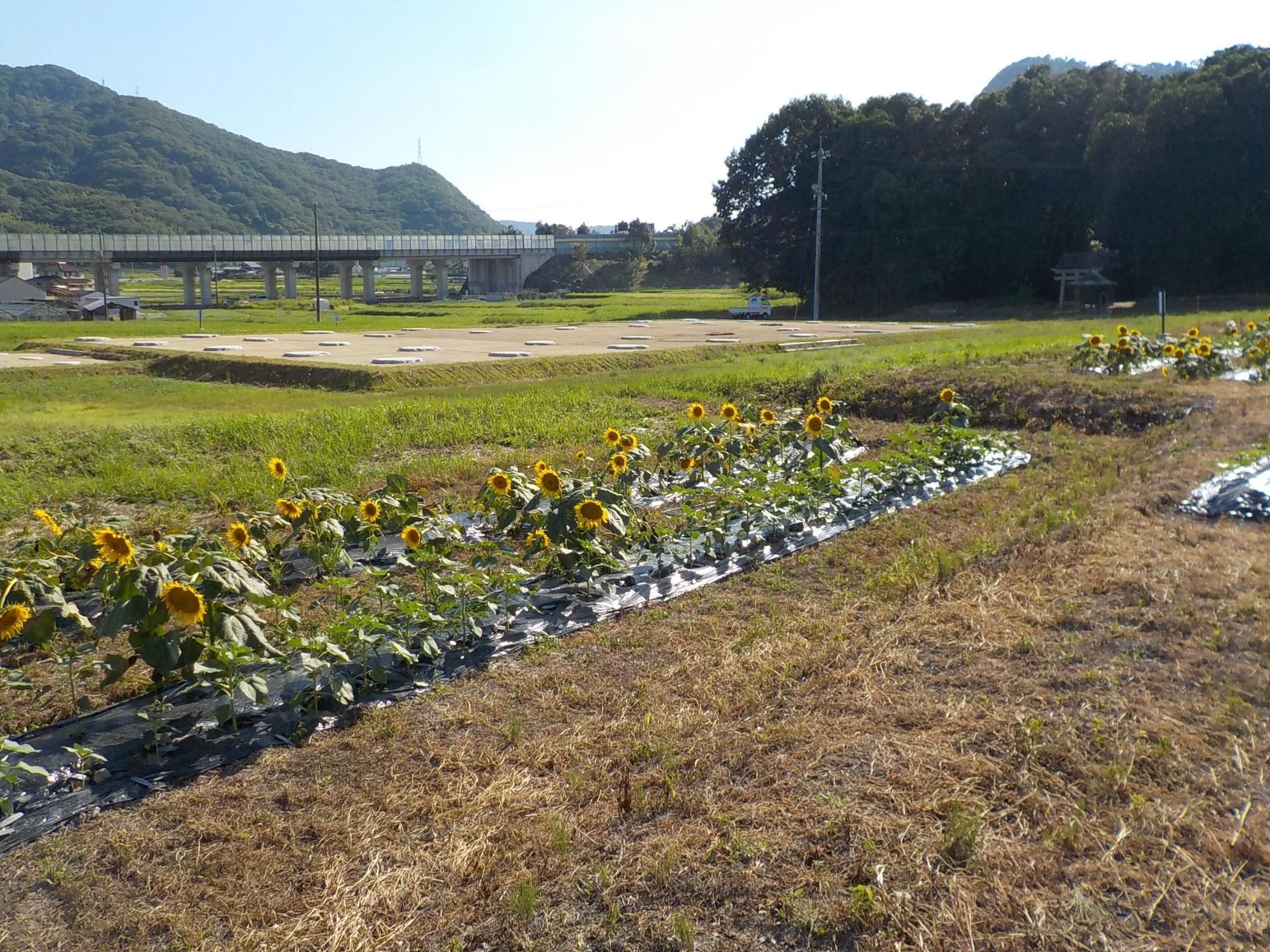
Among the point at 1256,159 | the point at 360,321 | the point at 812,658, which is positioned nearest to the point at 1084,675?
the point at 812,658

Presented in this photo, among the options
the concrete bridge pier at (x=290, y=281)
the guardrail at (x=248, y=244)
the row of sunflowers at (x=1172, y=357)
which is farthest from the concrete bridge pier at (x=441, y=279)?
the row of sunflowers at (x=1172, y=357)

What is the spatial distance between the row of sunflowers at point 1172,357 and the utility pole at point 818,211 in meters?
26.0

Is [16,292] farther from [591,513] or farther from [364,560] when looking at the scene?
[591,513]

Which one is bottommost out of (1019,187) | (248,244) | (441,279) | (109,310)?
(109,310)

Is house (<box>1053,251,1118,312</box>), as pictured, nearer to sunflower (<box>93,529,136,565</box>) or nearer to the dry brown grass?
the dry brown grass

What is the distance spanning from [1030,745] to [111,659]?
10.9 feet

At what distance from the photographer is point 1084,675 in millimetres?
4000

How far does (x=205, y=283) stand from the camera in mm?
56781

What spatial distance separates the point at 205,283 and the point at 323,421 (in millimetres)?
50570

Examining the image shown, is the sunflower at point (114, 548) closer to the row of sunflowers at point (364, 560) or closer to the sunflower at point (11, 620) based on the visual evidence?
the row of sunflowers at point (364, 560)

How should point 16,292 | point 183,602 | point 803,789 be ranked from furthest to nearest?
point 16,292 < point 183,602 < point 803,789

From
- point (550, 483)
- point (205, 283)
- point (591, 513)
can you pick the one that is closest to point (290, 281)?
point (205, 283)

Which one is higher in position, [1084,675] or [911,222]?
[911,222]

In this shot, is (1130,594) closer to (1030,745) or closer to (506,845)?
(1030,745)
